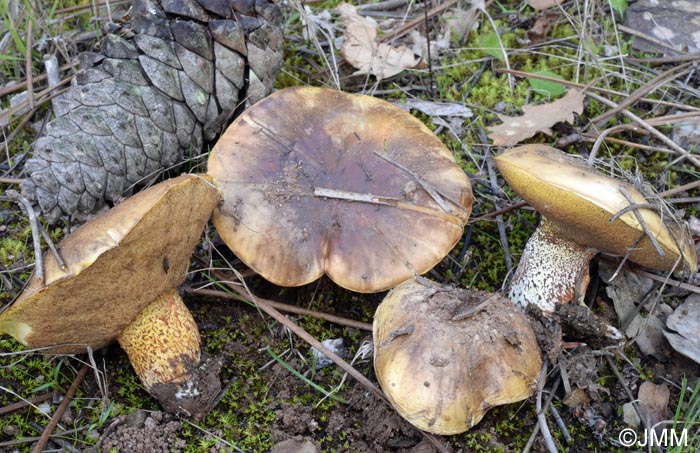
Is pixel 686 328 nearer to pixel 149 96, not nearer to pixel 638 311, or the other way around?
pixel 638 311

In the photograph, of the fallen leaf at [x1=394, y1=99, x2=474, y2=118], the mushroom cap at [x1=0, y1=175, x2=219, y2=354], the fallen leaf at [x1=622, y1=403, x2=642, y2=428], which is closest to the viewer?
the mushroom cap at [x1=0, y1=175, x2=219, y2=354]

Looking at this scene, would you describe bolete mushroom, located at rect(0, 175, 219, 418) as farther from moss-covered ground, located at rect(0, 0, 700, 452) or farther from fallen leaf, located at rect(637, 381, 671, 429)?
fallen leaf, located at rect(637, 381, 671, 429)

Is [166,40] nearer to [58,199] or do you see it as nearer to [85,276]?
[58,199]

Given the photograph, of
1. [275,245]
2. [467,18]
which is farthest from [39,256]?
[467,18]

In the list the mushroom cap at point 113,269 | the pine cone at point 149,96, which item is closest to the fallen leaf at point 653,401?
the mushroom cap at point 113,269

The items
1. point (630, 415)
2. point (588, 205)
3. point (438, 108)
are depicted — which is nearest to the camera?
point (588, 205)

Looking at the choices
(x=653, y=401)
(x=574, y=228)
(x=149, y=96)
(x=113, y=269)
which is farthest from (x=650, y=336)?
(x=149, y=96)

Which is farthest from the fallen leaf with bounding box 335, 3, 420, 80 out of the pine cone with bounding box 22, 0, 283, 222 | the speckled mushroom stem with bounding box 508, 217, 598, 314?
the speckled mushroom stem with bounding box 508, 217, 598, 314
